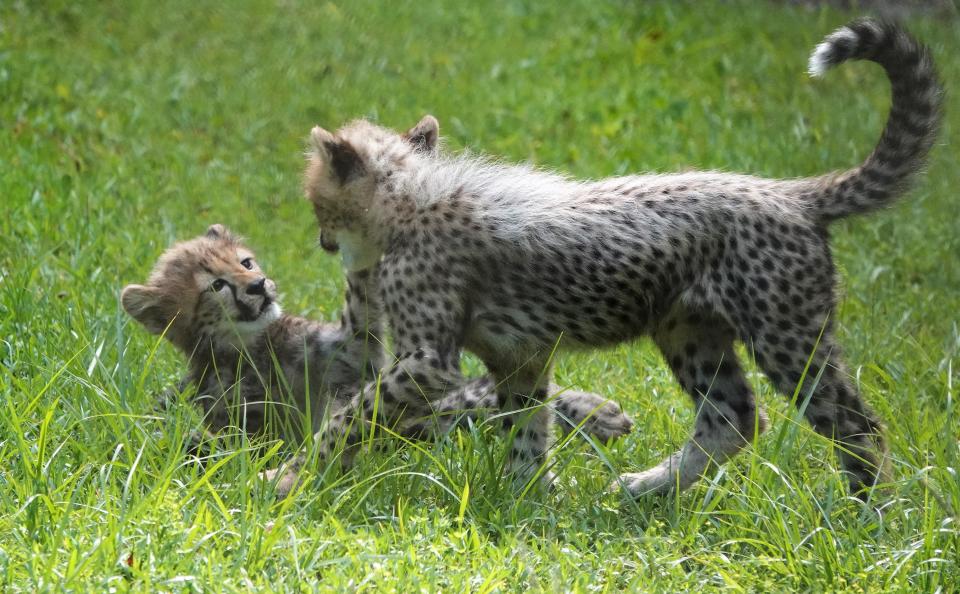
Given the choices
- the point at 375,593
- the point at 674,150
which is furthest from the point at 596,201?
the point at 674,150

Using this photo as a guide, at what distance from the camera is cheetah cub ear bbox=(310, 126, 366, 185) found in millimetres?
5574

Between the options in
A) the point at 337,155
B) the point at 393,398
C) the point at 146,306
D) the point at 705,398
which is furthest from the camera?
the point at 146,306

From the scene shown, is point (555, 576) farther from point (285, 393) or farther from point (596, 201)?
point (285, 393)

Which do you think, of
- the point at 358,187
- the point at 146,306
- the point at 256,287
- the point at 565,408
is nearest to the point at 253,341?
the point at 256,287

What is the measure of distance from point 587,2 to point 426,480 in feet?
33.5

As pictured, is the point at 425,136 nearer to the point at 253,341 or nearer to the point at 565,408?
the point at 253,341

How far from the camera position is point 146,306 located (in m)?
5.86

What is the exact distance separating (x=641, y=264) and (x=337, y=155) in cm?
138

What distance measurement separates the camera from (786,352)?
5.08m

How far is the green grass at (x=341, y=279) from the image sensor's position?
427cm

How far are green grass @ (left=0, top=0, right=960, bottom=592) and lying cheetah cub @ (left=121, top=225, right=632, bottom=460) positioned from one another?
218 mm

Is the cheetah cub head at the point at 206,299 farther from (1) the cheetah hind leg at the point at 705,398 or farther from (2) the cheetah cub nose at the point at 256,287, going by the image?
(1) the cheetah hind leg at the point at 705,398

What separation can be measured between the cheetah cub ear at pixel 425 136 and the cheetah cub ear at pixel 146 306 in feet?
4.34

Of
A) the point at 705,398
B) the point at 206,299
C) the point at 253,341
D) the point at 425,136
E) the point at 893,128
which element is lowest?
the point at 705,398
